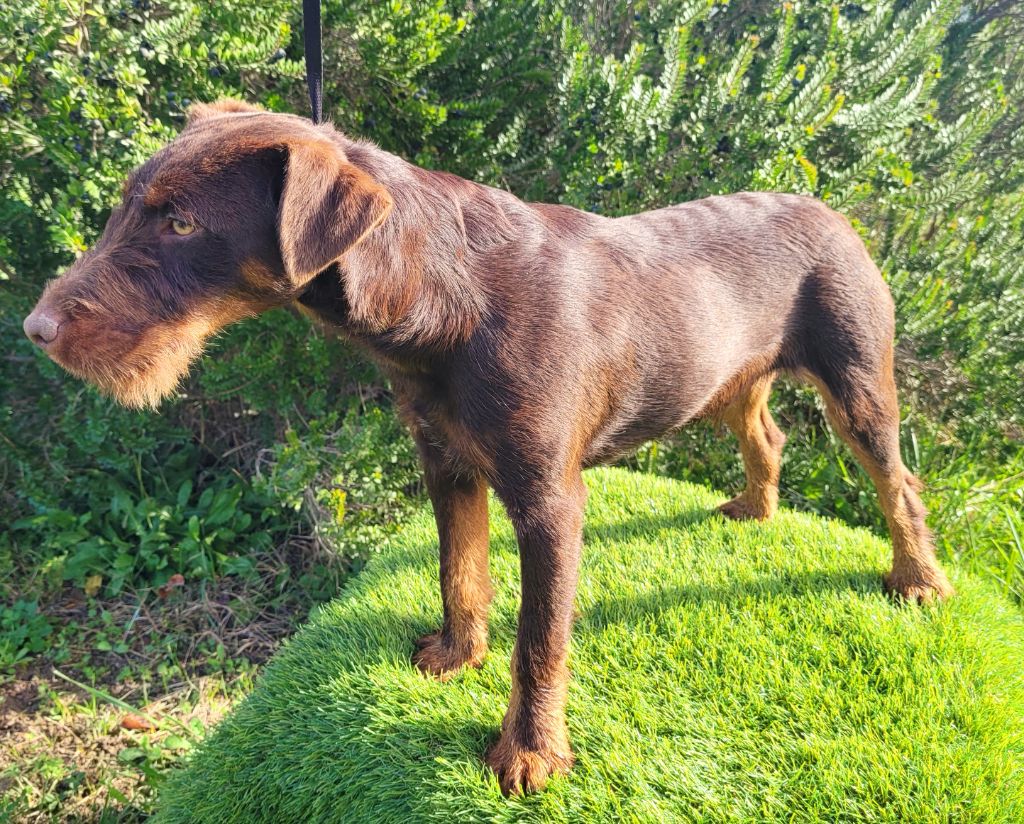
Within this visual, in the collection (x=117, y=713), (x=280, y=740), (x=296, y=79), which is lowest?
(x=117, y=713)

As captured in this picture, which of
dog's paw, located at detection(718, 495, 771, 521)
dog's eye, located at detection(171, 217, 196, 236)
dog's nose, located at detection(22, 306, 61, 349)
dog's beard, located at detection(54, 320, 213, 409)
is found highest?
dog's eye, located at detection(171, 217, 196, 236)

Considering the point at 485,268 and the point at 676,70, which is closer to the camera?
the point at 485,268

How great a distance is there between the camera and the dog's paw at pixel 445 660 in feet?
8.38

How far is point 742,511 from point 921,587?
0.87m

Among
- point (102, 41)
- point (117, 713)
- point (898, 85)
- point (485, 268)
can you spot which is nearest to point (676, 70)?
point (898, 85)

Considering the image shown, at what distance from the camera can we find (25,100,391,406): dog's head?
5.38 ft

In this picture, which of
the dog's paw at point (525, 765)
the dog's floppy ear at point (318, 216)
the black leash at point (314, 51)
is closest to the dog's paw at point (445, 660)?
the dog's paw at point (525, 765)

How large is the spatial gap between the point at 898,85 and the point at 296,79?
351 cm

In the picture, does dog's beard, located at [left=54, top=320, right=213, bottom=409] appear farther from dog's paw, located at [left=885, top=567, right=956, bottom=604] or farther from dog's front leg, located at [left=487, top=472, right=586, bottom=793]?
dog's paw, located at [left=885, top=567, right=956, bottom=604]

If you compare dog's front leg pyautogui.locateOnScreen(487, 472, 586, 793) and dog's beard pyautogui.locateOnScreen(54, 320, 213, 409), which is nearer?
dog's beard pyautogui.locateOnScreen(54, 320, 213, 409)

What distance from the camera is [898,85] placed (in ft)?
13.0

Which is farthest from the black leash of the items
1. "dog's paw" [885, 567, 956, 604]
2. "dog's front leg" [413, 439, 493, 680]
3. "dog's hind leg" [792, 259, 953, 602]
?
"dog's paw" [885, 567, 956, 604]

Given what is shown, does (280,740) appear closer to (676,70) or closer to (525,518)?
(525,518)

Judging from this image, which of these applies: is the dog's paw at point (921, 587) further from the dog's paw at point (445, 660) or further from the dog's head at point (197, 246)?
the dog's head at point (197, 246)
